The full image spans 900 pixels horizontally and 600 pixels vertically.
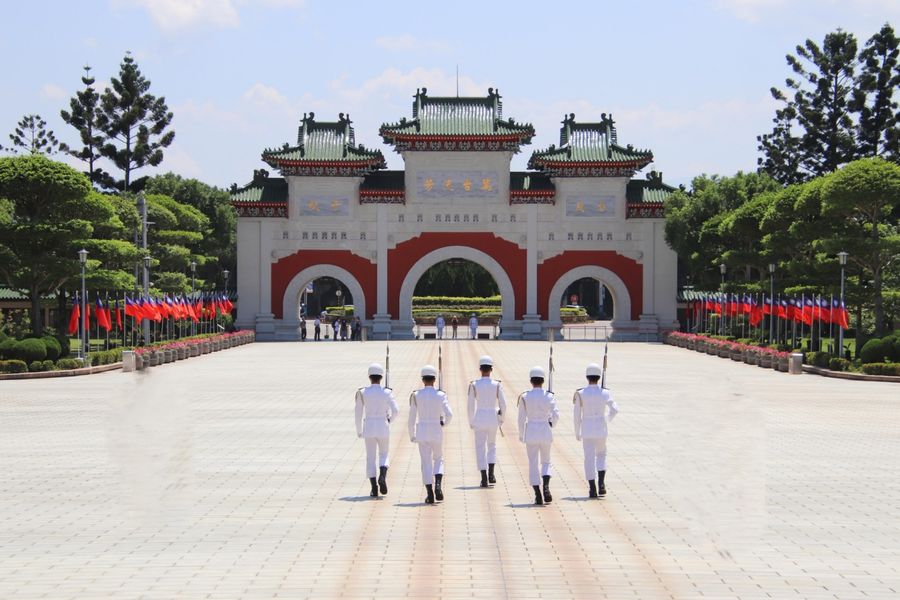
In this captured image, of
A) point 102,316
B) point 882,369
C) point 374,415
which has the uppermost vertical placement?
point 102,316

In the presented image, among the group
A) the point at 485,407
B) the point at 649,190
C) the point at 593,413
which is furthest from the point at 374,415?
the point at 649,190

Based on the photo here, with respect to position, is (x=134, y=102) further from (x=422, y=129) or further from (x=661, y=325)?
(x=661, y=325)

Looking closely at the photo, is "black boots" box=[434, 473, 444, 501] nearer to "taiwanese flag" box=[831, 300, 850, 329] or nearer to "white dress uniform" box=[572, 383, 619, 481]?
"white dress uniform" box=[572, 383, 619, 481]

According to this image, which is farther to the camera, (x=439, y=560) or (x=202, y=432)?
(x=202, y=432)

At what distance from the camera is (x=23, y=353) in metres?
32.8

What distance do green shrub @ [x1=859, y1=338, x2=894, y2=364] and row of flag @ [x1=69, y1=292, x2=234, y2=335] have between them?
76.3ft

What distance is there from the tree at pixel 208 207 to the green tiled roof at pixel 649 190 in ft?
86.4

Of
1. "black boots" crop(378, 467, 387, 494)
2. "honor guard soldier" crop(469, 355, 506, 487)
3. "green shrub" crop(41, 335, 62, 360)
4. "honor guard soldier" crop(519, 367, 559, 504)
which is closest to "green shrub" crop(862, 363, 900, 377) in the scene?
"honor guard soldier" crop(469, 355, 506, 487)

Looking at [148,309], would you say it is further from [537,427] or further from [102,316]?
[537,427]

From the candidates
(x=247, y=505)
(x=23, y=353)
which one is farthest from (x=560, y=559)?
→ (x=23, y=353)

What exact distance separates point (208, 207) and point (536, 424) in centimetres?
6284

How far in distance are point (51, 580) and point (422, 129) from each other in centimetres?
4907

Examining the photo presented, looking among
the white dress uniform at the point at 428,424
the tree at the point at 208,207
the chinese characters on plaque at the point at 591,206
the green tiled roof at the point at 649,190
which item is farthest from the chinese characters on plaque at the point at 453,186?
the white dress uniform at the point at 428,424

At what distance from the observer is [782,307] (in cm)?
4191
